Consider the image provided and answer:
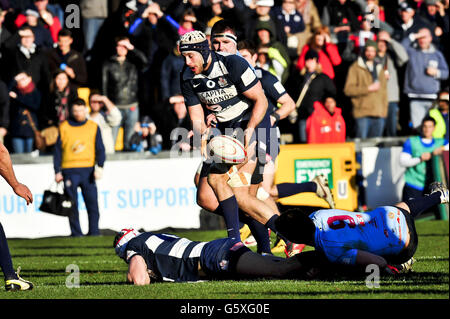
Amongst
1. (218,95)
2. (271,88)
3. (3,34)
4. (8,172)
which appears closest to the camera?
(8,172)

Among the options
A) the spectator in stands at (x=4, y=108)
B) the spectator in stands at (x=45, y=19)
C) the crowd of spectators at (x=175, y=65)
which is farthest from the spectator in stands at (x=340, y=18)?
the spectator in stands at (x=4, y=108)

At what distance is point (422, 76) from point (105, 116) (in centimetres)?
662

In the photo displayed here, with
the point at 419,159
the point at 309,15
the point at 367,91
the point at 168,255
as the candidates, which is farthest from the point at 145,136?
the point at 168,255

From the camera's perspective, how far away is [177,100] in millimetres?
18000

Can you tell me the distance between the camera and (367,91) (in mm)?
18969

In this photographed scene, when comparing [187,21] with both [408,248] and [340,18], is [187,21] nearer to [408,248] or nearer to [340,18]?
[340,18]

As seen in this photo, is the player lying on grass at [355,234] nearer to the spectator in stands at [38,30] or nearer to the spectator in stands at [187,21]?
the spectator in stands at [187,21]

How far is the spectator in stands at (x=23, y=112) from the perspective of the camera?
17.8m

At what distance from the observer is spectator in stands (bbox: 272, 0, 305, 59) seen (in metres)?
19.3

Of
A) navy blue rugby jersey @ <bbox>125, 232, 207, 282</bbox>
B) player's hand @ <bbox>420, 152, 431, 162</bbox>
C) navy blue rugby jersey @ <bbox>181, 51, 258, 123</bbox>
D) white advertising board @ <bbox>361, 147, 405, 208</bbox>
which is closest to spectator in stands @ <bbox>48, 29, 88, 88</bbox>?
white advertising board @ <bbox>361, 147, 405, 208</bbox>

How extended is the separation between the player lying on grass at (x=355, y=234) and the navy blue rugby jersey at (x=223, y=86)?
110 inches

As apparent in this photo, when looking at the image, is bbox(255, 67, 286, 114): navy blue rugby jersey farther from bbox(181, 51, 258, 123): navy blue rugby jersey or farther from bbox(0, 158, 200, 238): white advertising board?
bbox(0, 158, 200, 238): white advertising board

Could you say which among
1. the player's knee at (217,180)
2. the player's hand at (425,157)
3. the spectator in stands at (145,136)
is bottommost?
the player's hand at (425,157)

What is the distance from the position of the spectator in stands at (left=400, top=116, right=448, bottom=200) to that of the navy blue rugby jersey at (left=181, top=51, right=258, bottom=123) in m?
7.55
